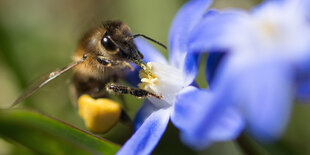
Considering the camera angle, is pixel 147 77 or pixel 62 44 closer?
pixel 147 77

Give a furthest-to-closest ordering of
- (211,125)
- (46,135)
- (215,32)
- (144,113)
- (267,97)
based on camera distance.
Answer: (144,113)
(46,135)
(215,32)
(211,125)
(267,97)

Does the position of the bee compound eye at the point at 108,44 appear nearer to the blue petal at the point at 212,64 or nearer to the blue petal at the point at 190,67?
the blue petal at the point at 190,67

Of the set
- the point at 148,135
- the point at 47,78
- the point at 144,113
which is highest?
the point at 47,78

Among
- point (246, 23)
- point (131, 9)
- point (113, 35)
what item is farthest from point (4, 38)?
point (246, 23)

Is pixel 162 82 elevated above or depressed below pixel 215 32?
below

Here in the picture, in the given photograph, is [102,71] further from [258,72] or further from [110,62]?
[258,72]

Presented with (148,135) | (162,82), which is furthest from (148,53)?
(148,135)

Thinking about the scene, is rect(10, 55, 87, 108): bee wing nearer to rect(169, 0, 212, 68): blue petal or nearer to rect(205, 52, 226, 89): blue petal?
rect(169, 0, 212, 68): blue petal
